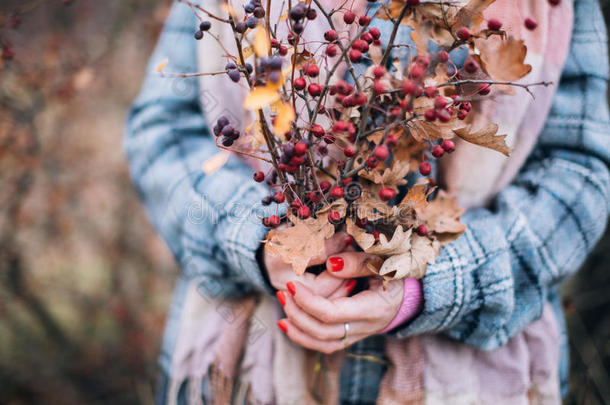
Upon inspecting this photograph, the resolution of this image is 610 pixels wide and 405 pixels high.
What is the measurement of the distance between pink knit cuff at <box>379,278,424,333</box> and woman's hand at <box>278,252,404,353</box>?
1cm

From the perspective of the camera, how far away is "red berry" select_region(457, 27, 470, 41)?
0.46 meters

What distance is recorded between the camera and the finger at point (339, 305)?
679 millimetres

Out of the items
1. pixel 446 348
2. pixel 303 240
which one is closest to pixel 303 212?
pixel 303 240

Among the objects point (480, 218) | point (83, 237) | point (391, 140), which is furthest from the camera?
point (83, 237)

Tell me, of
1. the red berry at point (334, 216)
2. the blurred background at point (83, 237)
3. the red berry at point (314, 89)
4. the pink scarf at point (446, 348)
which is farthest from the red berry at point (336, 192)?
the blurred background at point (83, 237)

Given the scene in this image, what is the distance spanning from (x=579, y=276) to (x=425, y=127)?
1.55 metres

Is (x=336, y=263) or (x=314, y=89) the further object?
(x=336, y=263)

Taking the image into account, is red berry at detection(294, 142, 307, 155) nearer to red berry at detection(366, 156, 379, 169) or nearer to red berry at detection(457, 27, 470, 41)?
red berry at detection(366, 156, 379, 169)

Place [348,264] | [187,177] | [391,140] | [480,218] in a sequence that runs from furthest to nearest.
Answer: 1. [187,177]
2. [480,218]
3. [348,264]
4. [391,140]

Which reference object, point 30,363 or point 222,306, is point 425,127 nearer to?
point 222,306

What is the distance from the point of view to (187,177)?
3.24 feet

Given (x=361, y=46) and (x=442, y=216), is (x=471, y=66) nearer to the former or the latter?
(x=361, y=46)

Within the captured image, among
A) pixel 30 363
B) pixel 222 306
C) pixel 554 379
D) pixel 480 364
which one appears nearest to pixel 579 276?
Answer: pixel 554 379

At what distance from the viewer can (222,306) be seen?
996 mm
